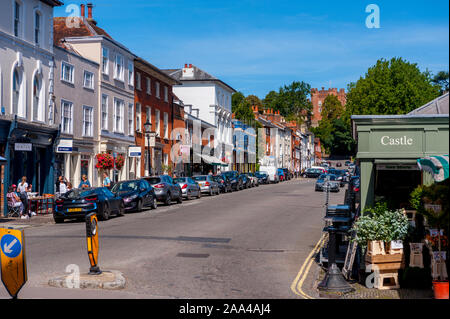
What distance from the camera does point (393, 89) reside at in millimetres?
54906

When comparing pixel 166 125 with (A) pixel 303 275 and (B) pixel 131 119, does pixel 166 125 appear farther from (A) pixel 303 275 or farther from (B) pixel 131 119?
(A) pixel 303 275

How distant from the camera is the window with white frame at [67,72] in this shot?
31562 millimetres

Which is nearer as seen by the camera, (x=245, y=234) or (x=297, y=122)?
(x=245, y=234)

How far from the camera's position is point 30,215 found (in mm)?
25047

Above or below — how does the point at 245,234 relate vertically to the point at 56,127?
below

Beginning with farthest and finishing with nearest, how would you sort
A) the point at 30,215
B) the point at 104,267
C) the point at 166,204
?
the point at 166,204 → the point at 30,215 → the point at 104,267

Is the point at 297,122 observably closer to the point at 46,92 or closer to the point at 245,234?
the point at 46,92

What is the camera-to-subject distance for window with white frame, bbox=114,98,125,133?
39188 millimetres

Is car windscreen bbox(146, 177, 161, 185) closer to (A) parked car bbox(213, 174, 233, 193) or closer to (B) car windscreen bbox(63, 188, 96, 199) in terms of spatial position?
(B) car windscreen bbox(63, 188, 96, 199)

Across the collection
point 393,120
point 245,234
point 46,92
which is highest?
point 46,92

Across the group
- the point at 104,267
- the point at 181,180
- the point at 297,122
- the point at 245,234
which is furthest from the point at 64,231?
the point at 297,122

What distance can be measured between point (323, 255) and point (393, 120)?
3997mm

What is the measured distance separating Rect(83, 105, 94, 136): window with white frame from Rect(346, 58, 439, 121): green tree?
29087 mm

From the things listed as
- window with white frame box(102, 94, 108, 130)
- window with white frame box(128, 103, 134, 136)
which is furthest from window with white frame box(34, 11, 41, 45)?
window with white frame box(128, 103, 134, 136)
